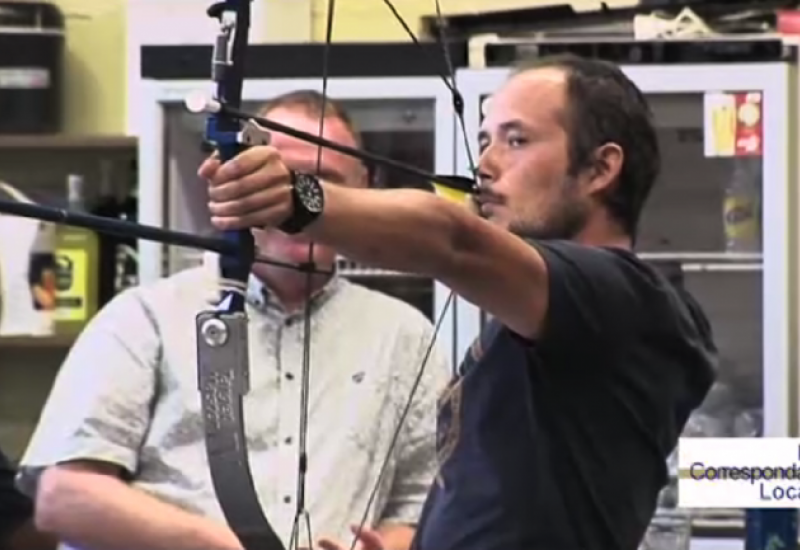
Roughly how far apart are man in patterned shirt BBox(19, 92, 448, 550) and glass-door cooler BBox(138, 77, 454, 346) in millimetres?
572

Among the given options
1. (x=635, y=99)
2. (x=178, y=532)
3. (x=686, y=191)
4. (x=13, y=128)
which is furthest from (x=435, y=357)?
A: (x=13, y=128)

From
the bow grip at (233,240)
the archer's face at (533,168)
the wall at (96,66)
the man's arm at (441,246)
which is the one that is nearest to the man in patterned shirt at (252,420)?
the archer's face at (533,168)

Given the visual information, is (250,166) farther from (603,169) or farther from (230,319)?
(603,169)

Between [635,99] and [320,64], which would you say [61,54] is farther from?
[635,99]

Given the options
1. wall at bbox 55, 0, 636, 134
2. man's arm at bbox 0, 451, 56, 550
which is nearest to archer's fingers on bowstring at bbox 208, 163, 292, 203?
man's arm at bbox 0, 451, 56, 550

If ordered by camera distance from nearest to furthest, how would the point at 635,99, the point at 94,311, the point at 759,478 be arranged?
the point at 635,99
the point at 759,478
the point at 94,311

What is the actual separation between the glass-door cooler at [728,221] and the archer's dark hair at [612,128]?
91cm

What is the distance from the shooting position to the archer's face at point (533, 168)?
1510 millimetres

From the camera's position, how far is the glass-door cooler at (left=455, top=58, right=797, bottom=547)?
8.80 feet

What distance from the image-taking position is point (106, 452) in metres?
1.97

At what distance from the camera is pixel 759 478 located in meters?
1.75

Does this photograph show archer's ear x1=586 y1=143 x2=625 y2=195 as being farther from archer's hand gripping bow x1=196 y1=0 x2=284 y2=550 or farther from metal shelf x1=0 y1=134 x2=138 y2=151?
metal shelf x1=0 y1=134 x2=138 y2=151

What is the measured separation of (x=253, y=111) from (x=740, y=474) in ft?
4.06

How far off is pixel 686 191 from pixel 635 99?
4.66ft
